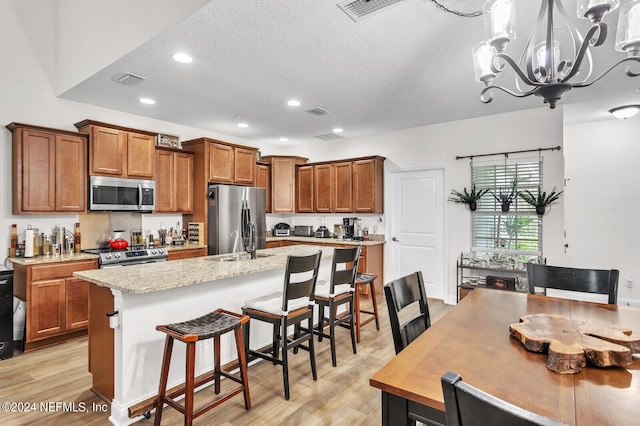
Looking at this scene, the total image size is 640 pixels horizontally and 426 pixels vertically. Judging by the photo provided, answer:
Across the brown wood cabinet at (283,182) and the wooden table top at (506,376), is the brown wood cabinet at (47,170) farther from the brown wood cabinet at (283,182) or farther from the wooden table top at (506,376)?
the wooden table top at (506,376)

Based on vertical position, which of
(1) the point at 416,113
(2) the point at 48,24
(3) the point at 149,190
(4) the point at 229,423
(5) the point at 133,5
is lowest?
(4) the point at 229,423

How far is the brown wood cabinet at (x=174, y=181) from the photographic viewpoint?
4.79m

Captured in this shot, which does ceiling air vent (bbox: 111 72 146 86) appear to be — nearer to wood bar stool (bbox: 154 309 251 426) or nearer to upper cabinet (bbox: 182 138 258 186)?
upper cabinet (bbox: 182 138 258 186)

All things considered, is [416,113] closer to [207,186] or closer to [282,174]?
[282,174]

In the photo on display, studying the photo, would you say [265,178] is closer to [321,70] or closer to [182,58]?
[321,70]

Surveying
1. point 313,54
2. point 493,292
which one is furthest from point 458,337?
point 313,54

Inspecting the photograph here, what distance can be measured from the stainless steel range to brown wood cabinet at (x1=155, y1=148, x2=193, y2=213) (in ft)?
2.58

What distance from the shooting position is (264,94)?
13.1ft

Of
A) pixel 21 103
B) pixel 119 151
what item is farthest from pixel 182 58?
pixel 21 103

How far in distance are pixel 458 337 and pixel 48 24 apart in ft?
17.3

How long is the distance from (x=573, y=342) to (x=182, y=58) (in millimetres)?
3389

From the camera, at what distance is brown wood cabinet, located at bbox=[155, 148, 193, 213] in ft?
15.7

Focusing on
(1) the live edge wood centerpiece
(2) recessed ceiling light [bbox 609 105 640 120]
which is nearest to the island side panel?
(1) the live edge wood centerpiece

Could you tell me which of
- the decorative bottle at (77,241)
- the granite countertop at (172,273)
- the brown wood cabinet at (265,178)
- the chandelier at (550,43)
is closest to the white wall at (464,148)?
the brown wood cabinet at (265,178)
